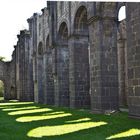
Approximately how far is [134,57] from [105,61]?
9.51 ft

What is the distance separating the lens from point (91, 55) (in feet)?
38.5

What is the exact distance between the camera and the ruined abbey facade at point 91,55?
8516mm

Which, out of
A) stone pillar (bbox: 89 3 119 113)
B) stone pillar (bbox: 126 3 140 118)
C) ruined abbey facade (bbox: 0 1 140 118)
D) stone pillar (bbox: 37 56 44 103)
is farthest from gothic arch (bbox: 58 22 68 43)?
stone pillar (bbox: 126 3 140 118)

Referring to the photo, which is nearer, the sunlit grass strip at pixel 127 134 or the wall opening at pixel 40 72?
the sunlit grass strip at pixel 127 134

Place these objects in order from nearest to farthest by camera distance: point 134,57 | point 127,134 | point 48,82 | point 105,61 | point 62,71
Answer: point 127,134
point 134,57
point 105,61
point 62,71
point 48,82

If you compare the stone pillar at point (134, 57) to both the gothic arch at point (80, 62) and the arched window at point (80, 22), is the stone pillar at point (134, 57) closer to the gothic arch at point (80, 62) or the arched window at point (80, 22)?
the arched window at point (80, 22)

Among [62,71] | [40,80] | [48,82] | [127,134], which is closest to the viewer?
[127,134]

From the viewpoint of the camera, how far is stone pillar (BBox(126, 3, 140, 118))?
8078 mm

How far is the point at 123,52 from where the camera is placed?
56.8 ft

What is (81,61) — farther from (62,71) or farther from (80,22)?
(62,71)

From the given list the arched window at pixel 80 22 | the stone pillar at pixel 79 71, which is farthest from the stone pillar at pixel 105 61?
the stone pillar at pixel 79 71

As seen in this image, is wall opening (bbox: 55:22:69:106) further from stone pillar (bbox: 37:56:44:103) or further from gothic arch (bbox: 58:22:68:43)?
stone pillar (bbox: 37:56:44:103)

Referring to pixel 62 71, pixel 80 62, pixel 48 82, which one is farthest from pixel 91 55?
pixel 48 82

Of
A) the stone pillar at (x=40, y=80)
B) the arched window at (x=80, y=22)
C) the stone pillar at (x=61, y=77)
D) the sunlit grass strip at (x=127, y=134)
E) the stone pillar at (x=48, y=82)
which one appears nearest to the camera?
the sunlit grass strip at (x=127, y=134)
